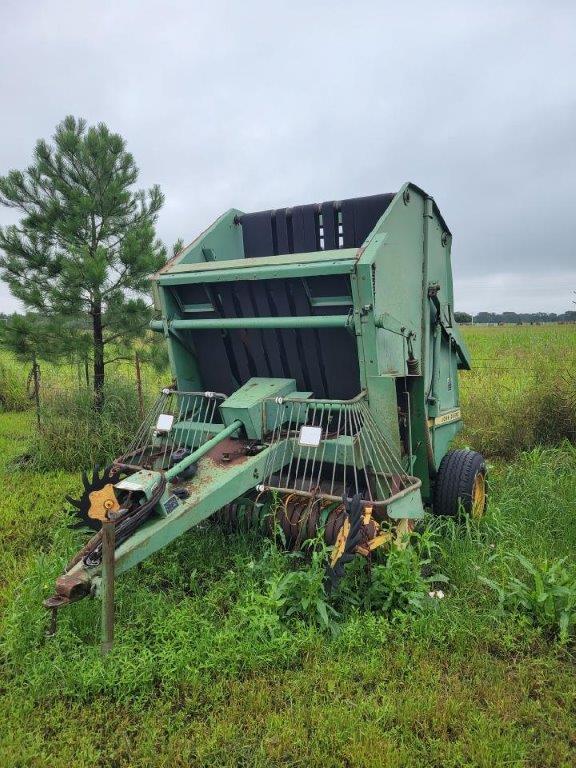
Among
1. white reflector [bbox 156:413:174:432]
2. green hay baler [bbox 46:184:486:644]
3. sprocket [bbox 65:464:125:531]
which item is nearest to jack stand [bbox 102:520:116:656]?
green hay baler [bbox 46:184:486:644]

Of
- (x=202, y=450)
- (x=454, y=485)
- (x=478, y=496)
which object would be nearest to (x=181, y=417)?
(x=202, y=450)

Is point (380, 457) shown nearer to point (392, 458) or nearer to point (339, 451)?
point (392, 458)

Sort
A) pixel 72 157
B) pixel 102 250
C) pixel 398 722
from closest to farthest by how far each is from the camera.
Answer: pixel 398 722 → pixel 102 250 → pixel 72 157

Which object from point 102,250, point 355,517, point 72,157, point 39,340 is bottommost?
point 355,517

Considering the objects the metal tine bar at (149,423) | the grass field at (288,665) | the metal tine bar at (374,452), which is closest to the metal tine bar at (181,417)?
the metal tine bar at (149,423)

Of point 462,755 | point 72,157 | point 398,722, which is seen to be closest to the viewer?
point 462,755

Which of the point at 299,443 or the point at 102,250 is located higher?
the point at 102,250

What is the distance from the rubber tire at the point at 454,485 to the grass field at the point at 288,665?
0.38 meters

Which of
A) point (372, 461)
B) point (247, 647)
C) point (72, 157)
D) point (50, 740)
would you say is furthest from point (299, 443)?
point (72, 157)

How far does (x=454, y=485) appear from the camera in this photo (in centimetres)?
442

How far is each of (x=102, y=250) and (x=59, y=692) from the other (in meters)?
4.73

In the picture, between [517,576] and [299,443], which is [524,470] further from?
[299,443]

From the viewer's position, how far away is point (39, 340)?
6418 mm

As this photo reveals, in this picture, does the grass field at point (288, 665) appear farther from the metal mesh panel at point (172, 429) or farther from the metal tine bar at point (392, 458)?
the metal mesh panel at point (172, 429)
